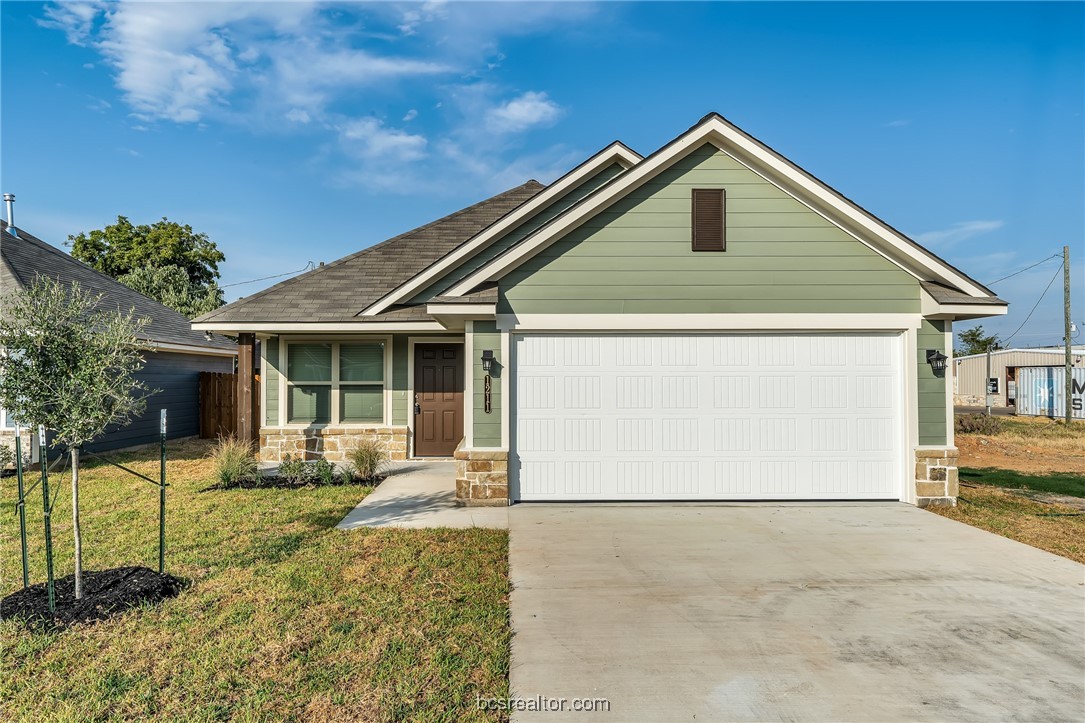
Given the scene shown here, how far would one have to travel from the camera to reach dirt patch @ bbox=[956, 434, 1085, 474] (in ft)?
36.9

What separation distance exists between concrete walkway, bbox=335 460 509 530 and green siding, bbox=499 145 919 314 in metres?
2.70

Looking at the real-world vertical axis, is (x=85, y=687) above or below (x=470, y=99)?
below

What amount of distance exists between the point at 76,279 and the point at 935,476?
57.2ft

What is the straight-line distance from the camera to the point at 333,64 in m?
10.4

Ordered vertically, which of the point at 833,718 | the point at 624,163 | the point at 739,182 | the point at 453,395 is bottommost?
the point at 833,718

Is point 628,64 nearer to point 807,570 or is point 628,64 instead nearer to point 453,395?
point 453,395

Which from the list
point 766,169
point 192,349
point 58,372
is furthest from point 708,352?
point 192,349

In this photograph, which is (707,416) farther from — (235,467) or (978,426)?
(978,426)

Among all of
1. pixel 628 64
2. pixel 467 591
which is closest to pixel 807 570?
pixel 467 591

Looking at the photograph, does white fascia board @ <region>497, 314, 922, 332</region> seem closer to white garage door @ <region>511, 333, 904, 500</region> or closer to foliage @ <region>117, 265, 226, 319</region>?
white garage door @ <region>511, 333, 904, 500</region>

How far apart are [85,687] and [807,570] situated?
5.26 meters

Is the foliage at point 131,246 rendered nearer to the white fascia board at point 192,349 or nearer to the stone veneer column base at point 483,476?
the white fascia board at point 192,349

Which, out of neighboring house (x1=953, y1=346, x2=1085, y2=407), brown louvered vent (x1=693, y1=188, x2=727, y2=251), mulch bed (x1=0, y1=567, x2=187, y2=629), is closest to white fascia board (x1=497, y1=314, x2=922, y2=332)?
brown louvered vent (x1=693, y1=188, x2=727, y2=251)

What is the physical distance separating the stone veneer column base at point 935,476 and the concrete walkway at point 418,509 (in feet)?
17.9
